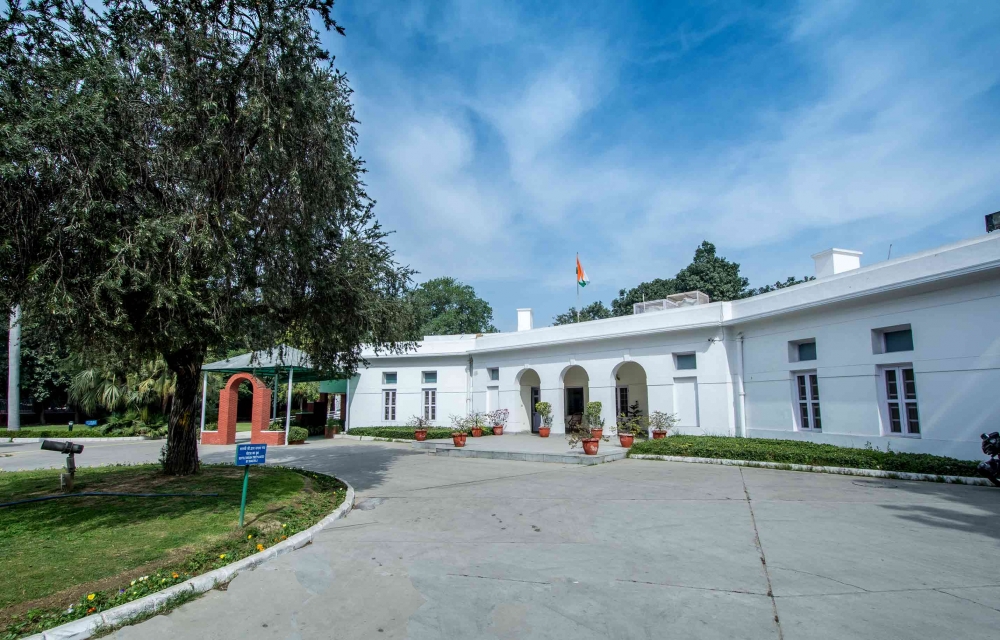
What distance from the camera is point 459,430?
20.3 metres

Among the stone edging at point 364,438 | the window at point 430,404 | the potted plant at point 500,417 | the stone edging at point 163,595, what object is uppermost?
the window at point 430,404

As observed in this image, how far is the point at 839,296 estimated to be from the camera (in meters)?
13.5

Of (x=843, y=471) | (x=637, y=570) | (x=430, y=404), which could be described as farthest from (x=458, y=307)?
(x=637, y=570)

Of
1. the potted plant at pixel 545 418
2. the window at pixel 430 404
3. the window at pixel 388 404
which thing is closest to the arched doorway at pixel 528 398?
the potted plant at pixel 545 418

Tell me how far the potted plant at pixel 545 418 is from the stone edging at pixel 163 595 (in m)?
15.1

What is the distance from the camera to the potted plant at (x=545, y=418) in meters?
21.7

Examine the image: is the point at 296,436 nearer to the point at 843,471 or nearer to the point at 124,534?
the point at 124,534

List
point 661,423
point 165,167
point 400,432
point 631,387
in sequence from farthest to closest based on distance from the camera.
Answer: point 631,387
point 400,432
point 661,423
point 165,167

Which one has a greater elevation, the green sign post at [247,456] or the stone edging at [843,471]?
the green sign post at [247,456]

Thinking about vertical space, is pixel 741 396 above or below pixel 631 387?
below

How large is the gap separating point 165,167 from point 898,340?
15095mm

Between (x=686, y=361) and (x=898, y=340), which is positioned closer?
(x=898, y=340)

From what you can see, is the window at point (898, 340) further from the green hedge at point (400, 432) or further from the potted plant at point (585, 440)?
the green hedge at point (400, 432)

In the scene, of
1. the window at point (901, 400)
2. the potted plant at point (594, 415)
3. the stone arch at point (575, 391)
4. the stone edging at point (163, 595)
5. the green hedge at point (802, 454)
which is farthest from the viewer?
the stone arch at point (575, 391)
